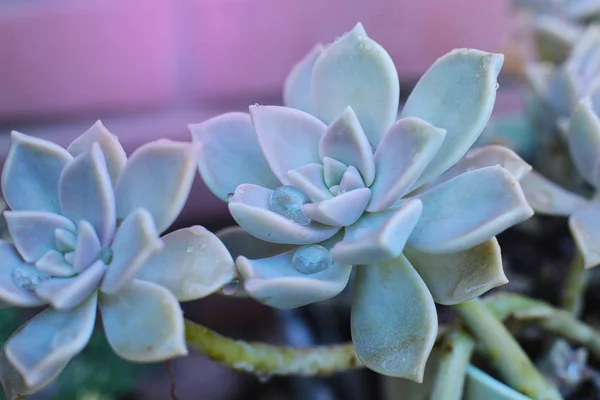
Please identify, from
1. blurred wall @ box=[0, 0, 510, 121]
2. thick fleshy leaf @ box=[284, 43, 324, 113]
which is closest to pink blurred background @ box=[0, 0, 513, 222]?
blurred wall @ box=[0, 0, 510, 121]

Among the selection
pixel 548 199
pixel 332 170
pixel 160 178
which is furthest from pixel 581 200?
pixel 160 178

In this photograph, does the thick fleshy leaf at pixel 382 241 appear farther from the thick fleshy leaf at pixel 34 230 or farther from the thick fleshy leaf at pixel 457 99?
the thick fleshy leaf at pixel 34 230

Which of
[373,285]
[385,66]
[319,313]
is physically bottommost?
[319,313]

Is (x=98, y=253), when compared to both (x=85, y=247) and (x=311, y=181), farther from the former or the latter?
(x=311, y=181)

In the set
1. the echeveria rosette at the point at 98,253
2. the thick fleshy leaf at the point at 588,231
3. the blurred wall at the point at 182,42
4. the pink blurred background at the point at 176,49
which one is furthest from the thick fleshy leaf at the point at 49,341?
the blurred wall at the point at 182,42

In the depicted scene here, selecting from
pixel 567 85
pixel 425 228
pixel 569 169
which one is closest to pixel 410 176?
pixel 425 228

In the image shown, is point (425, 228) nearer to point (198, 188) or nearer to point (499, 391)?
point (499, 391)

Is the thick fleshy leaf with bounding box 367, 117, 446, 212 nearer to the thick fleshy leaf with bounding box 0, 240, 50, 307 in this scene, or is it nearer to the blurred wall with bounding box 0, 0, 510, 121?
the thick fleshy leaf with bounding box 0, 240, 50, 307
